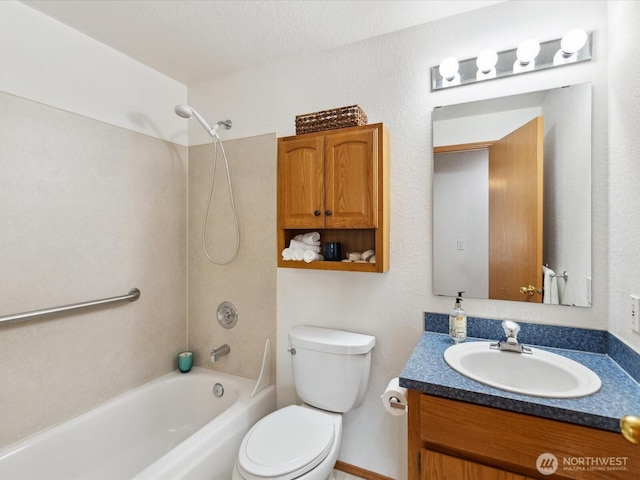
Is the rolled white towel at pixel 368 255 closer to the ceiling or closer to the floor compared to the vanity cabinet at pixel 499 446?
closer to the ceiling

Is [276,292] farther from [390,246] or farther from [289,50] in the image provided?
[289,50]

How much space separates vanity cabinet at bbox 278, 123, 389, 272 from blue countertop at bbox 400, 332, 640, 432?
533mm

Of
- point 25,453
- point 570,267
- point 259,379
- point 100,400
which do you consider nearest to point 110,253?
point 100,400

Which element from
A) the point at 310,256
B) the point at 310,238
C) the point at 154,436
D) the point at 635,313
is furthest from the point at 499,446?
the point at 154,436

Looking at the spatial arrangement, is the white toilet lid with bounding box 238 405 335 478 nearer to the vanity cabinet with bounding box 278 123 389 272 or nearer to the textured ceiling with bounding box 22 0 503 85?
the vanity cabinet with bounding box 278 123 389 272

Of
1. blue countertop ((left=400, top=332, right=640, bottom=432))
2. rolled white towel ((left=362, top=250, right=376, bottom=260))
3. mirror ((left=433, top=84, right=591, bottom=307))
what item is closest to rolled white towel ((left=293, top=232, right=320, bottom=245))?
rolled white towel ((left=362, top=250, right=376, bottom=260))

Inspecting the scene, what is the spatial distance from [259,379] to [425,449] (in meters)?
1.09

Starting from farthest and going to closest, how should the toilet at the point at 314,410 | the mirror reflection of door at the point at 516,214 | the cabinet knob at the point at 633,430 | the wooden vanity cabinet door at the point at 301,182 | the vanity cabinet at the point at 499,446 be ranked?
→ the wooden vanity cabinet door at the point at 301,182, the mirror reflection of door at the point at 516,214, the toilet at the point at 314,410, the vanity cabinet at the point at 499,446, the cabinet knob at the point at 633,430

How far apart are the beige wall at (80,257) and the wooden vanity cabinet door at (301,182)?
0.98 metres

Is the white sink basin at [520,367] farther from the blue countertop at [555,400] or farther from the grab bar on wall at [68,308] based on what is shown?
the grab bar on wall at [68,308]

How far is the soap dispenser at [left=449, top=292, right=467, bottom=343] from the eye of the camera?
1.41m

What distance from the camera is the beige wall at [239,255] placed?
2.02m

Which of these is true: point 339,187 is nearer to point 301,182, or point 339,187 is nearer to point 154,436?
point 301,182

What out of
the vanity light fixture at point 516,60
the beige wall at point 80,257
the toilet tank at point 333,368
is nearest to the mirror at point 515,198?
the vanity light fixture at point 516,60
